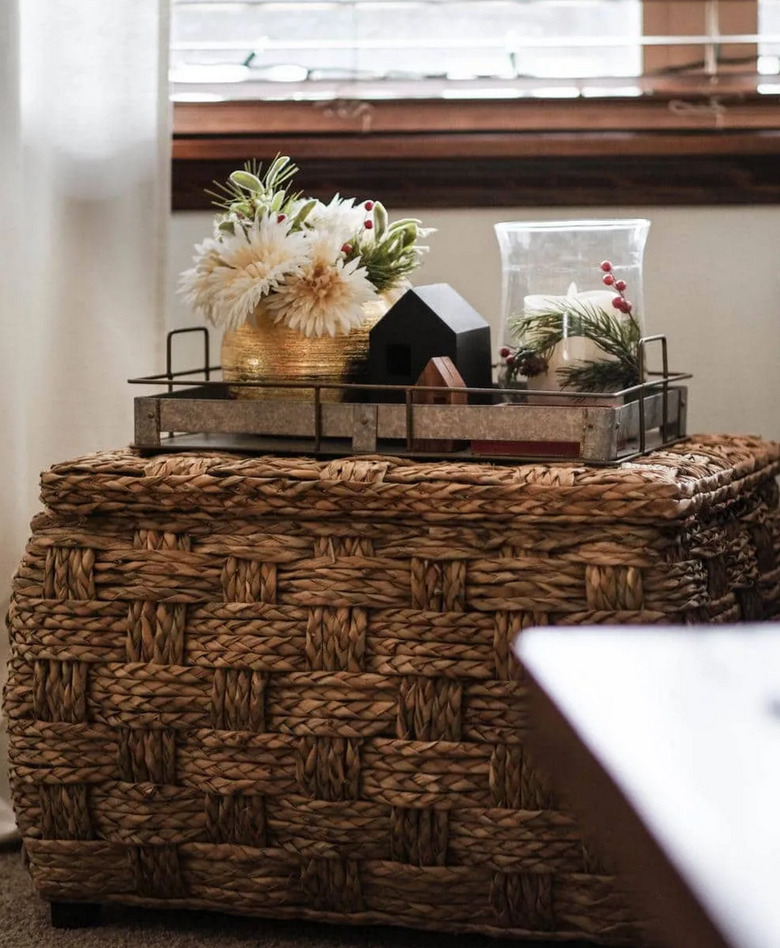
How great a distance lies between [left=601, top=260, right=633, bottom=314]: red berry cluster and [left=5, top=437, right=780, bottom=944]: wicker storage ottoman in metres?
0.15

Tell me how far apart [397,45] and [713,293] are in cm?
51

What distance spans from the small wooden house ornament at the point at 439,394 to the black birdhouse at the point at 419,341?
0.03 metres

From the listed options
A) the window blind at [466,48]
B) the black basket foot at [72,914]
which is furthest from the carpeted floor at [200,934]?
the window blind at [466,48]

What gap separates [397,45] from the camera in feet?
5.48

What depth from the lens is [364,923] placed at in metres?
1.15

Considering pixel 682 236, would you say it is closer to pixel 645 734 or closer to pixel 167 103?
pixel 167 103

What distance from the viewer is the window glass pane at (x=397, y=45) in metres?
1.66

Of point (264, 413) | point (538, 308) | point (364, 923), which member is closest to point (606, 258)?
point (538, 308)

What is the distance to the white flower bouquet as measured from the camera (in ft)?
4.04

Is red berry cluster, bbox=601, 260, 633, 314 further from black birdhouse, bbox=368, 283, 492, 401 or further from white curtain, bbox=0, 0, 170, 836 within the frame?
white curtain, bbox=0, 0, 170, 836

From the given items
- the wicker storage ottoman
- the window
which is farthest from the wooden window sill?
the wicker storage ottoman

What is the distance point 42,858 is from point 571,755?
895mm

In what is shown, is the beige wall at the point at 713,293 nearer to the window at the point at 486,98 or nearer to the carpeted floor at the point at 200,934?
the window at the point at 486,98

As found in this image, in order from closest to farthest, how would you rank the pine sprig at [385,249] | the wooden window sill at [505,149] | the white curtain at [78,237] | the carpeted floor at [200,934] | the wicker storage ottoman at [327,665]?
the wicker storage ottoman at [327,665], the carpeted floor at [200,934], the pine sprig at [385,249], the white curtain at [78,237], the wooden window sill at [505,149]
